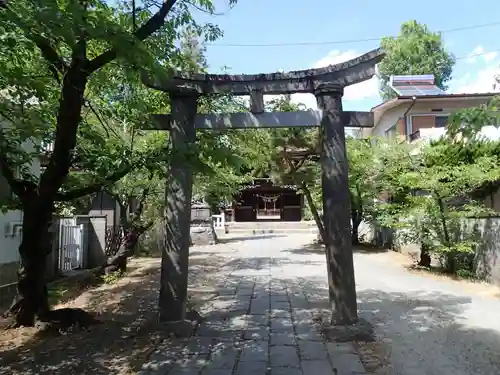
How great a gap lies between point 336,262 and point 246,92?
257 centimetres

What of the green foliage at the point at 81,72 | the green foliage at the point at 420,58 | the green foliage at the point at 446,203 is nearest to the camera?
the green foliage at the point at 81,72

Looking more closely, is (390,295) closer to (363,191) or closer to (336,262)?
(336,262)

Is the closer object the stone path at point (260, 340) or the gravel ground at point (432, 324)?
the stone path at point (260, 340)

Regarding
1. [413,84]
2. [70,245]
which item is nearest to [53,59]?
[70,245]

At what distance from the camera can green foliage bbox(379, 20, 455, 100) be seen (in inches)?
1314

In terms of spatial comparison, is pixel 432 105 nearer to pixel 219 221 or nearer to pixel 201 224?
pixel 201 224

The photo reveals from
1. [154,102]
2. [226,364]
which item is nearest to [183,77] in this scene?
[154,102]

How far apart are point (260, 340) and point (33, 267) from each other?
3.10 m

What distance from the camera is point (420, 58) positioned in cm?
3350

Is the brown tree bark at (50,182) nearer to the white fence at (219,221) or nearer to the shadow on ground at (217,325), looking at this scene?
the shadow on ground at (217,325)

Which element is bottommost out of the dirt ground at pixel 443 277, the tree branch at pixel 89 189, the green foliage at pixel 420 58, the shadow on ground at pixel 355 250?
the dirt ground at pixel 443 277

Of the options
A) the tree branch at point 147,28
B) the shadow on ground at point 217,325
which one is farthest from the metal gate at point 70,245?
the tree branch at point 147,28

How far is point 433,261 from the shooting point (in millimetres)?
12586

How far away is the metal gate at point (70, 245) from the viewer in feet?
36.1
